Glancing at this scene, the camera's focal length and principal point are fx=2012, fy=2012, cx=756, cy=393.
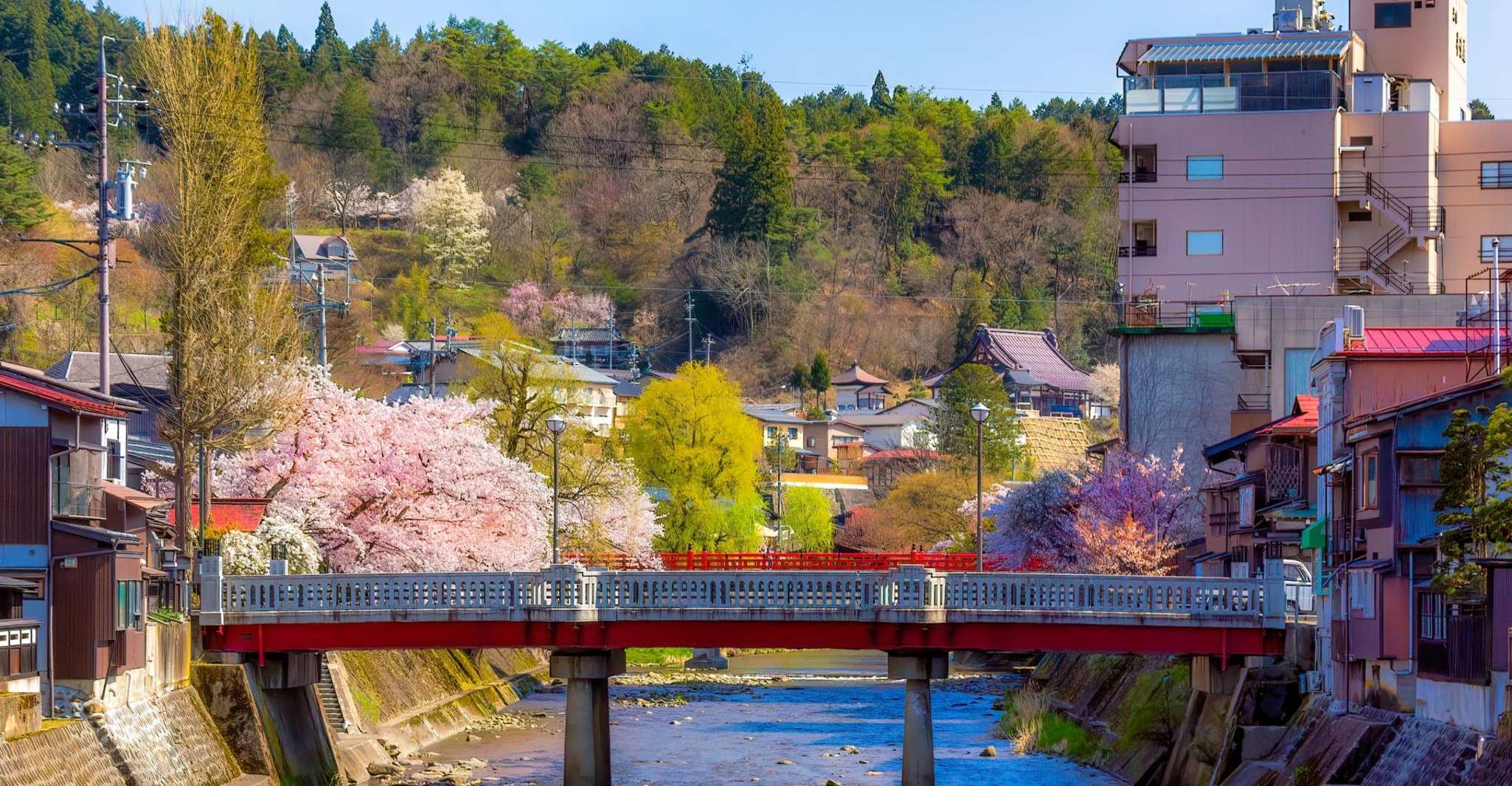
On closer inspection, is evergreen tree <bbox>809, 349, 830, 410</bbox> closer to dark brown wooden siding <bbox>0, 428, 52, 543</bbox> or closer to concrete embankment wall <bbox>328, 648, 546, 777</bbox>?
concrete embankment wall <bbox>328, 648, 546, 777</bbox>

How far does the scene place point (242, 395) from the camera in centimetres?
4397

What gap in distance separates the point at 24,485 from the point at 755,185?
11916 cm

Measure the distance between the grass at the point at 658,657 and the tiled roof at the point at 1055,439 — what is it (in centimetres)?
4462

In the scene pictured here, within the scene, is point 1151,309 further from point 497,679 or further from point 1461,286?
point 497,679

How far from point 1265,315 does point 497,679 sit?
25736mm

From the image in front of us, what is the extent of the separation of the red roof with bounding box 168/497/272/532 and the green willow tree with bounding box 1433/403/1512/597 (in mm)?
28187

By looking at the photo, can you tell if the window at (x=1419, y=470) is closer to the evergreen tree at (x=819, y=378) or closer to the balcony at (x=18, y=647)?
the balcony at (x=18, y=647)

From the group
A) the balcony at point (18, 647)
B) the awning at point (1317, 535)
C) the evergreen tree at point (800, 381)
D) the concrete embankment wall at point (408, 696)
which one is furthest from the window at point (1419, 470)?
the evergreen tree at point (800, 381)

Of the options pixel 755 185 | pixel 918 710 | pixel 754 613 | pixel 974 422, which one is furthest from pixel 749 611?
pixel 755 185

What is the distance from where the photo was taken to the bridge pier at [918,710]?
39.3 m

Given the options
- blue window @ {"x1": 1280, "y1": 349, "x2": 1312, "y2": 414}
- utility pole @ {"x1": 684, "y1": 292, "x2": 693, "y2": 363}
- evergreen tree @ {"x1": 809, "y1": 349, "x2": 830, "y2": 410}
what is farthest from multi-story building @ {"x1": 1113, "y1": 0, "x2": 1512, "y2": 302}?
utility pole @ {"x1": 684, "y1": 292, "x2": 693, "y2": 363}

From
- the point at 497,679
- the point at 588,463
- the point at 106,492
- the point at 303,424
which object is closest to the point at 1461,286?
the point at 588,463

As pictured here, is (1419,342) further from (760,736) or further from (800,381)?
(800,381)

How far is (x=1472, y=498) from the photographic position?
3061cm
